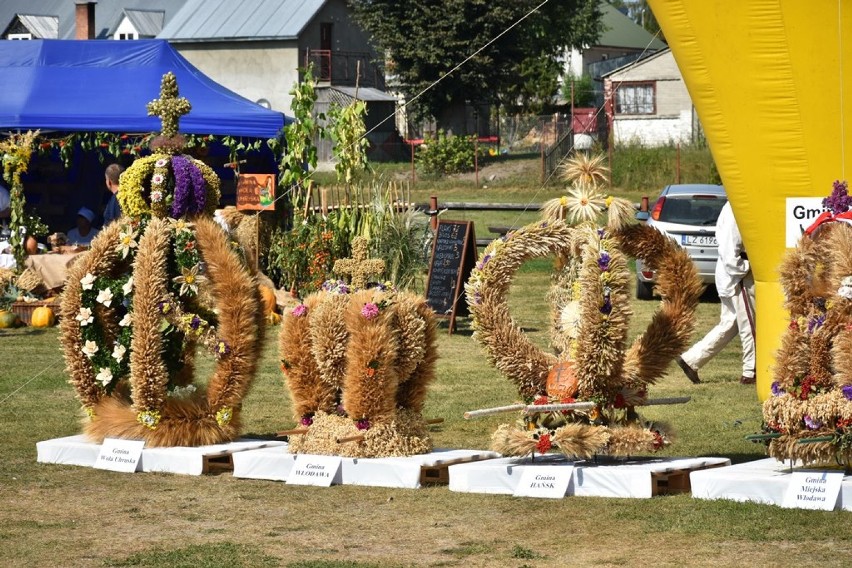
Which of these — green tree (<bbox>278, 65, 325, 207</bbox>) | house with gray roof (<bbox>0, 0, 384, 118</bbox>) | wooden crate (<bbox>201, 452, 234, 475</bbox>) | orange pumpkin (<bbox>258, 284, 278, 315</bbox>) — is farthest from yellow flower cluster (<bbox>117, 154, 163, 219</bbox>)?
house with gray roof (<bbox>0, 0, 384, 118</bbox>)

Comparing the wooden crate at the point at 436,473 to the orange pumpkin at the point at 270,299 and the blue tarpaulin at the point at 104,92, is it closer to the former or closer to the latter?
the orange pumpkin at the point at 270,299

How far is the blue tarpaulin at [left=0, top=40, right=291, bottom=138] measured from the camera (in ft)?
67.6

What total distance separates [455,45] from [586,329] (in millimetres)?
43694

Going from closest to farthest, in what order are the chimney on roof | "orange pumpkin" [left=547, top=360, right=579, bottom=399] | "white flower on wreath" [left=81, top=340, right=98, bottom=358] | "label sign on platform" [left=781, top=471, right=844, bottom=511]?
"label sign on platform" [left=781, top=471, right=844, bottom=511] → "orange pumpkin" [left=547, top=360, right=579, bottom=399] → "white flower on wreath" [left=81, top=340, right=98, bottom=358] → the chimney on roof

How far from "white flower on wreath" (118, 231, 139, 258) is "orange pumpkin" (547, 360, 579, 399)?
9.80 feet

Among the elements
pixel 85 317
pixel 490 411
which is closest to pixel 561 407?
pixel 490 411

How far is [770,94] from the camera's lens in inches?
389

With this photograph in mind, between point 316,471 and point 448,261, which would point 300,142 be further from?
point 316,471

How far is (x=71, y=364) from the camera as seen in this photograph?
964 cm

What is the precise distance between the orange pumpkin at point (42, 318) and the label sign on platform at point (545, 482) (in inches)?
425

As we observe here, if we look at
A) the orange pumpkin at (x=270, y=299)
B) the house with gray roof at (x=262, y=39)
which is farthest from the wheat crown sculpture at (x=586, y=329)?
the house with gray roof at (x=262, y=39)

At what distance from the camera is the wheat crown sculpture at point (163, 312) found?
9.36 metres

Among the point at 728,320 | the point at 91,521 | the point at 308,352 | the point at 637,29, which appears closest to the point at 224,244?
the point at 308,352

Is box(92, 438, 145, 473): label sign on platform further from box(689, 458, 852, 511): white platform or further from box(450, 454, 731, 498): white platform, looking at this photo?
box(689, 458, 852, 511): white platform
